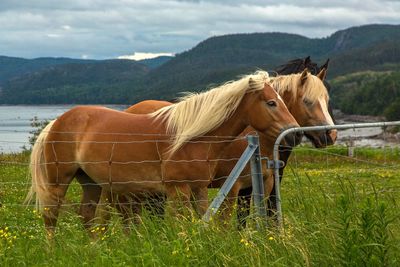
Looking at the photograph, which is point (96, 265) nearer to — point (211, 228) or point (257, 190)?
point (211, 228)

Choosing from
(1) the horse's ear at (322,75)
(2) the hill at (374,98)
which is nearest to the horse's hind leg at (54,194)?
(1) the horse's ear at (322,75)

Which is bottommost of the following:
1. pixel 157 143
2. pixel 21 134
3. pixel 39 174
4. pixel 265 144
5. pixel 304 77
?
pixel 21 134

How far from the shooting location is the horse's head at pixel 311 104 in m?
8.44

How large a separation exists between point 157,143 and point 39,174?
5.89 ft

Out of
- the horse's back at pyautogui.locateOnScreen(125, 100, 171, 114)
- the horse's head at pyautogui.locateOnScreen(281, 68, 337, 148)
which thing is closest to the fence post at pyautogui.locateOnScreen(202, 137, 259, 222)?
the horse's head at pyautogui.locateOnScreen(281, 68, 337, 148)

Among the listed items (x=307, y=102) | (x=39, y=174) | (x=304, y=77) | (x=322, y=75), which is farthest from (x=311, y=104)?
(x=39, y=174)

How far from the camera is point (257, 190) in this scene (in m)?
6.52

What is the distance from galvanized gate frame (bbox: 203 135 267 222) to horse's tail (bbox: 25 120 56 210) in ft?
8.57

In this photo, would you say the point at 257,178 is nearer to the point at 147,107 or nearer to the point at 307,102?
the point at 307,102

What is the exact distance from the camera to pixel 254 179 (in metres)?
6.52

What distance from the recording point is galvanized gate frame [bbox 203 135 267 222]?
6.25 metres

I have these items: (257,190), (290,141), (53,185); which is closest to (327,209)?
(257,190)

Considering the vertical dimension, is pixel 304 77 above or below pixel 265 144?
above

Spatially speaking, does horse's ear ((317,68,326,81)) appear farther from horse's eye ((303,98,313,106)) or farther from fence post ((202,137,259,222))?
fence post ((202,137,259,222))
